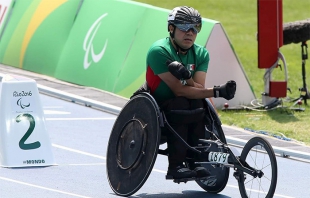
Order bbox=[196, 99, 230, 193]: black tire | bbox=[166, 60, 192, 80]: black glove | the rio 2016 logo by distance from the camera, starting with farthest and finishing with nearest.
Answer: the rio 2016 logo → bbox=[196, 99, 230, 193]: black tire → bbox=[166, 60, 192, 80]: black glove

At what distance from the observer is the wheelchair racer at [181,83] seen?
8.59m

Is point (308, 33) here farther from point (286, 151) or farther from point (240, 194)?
point (240, 194)

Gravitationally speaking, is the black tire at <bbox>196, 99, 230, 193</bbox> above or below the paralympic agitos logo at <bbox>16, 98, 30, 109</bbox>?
below

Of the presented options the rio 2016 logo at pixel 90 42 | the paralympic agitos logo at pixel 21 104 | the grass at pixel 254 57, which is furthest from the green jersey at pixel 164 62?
the rio 2016 logo at pixel 90 42

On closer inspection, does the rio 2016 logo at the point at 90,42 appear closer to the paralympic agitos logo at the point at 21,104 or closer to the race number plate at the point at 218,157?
the paralympic agitos logo at the point at 21,104

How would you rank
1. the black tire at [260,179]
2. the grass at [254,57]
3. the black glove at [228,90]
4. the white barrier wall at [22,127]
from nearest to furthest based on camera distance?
the black tire at [260,179], the black glove at [228,90], the white barrier wall at [22,127], the grass at [254,57]

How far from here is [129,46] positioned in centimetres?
1548

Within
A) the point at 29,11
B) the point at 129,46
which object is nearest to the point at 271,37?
the point at 129,46

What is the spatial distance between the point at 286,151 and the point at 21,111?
11.1 feet

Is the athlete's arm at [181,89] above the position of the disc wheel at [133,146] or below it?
above

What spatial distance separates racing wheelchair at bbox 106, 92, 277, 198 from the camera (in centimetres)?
844

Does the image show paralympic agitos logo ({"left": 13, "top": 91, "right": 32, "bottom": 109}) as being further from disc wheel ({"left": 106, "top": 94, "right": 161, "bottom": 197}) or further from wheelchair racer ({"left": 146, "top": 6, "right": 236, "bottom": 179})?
wheelchair racer ({"left": 146, "top": 6, "right": 236, "bottom": 179})

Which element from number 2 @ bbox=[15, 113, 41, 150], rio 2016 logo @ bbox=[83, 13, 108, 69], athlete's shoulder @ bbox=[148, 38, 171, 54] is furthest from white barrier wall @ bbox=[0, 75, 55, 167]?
rio 2016 logo @ bbox=[83, 13, 108, 69]

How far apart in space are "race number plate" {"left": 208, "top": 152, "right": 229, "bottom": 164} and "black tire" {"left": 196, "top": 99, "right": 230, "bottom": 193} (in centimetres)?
14
